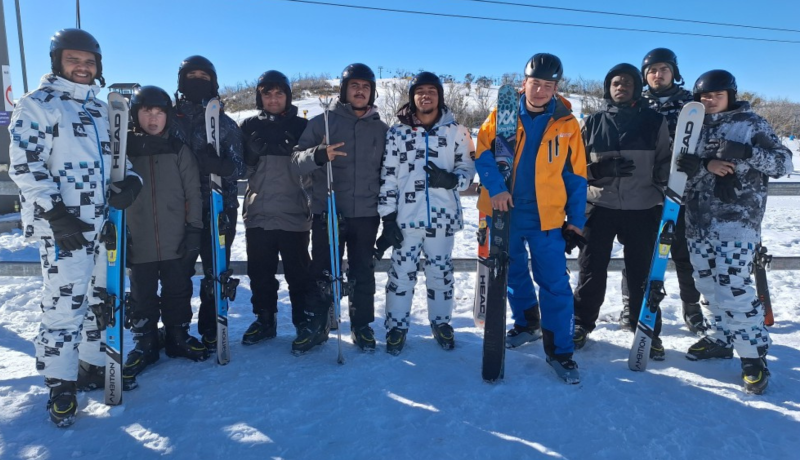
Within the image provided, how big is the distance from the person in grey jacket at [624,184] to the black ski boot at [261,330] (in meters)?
2.60

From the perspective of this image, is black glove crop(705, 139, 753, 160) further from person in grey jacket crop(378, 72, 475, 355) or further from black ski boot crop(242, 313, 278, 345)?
black ski boot crop(242, 313, 278, 345)

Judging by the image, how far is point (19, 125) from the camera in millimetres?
2760

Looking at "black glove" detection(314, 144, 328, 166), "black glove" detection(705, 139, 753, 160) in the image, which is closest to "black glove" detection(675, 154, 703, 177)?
"black glove" detection(705, 139, 753, 160)

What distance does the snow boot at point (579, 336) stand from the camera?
3960mm

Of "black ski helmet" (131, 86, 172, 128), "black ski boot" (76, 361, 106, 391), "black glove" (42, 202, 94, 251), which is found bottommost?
"black ski boot" (76, 361, 106, 391)

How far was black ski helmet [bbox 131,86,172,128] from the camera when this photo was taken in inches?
135

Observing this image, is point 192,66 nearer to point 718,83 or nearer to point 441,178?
point 441,178

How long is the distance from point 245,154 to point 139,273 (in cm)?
122

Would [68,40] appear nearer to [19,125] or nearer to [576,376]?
[19,125]

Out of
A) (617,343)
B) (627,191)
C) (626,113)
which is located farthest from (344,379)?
(626,113)

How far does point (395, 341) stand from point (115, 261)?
210cm

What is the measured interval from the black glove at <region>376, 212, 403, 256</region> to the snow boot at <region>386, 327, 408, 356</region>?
706 millimetres

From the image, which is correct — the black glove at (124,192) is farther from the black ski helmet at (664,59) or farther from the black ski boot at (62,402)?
the black ski helmet at (664,59)

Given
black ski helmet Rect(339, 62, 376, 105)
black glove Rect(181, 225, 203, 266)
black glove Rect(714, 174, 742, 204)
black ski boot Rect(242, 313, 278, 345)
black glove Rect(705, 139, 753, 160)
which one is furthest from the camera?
black ski boot Rect(242, 313, 278, 345)
